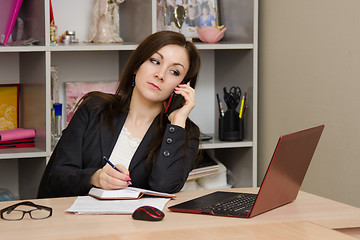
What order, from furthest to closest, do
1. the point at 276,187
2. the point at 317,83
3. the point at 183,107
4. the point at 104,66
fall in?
the point at 104,66 → the point at 317,83 → the point at 183,107 → the point at 276,187

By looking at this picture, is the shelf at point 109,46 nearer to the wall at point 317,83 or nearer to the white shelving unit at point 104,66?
the white shelving unit at point 104,66

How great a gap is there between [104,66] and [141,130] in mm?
1100

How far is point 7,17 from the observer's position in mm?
2635

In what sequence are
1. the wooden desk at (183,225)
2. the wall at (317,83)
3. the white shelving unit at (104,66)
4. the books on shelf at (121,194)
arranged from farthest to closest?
the white shelving unit at (104,66) → the wall at (317,83) → the books on shelf at (121,194) → the wooden desk at (183,225)

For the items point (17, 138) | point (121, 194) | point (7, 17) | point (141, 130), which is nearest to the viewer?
point (121, 194)

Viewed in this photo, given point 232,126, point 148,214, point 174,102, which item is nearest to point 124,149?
point 174,102

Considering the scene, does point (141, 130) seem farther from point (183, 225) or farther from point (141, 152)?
point (183, 225)

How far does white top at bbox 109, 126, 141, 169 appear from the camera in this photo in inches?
79.9

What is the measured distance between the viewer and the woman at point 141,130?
1913 millimetres

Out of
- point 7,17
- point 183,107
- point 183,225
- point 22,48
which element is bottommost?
point 183,225

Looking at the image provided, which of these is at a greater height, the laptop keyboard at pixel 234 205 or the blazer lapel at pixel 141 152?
the blazer lapel at pixel 141 152

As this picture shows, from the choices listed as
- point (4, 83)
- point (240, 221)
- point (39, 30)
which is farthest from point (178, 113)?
point (4, 83)

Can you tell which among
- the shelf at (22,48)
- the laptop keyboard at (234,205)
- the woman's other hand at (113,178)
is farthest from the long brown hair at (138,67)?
the shelf at (22,48)

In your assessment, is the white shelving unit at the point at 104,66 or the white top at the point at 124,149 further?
the white shelving unit at the point at 104,66
